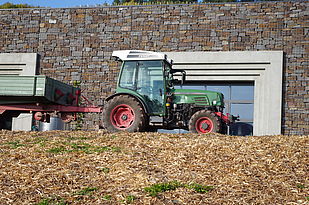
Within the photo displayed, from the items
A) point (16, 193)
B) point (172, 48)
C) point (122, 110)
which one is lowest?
point (16, 193)

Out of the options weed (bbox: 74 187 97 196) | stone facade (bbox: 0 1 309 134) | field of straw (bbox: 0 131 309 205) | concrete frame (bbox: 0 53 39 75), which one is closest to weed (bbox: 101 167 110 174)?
field of straw (bbox: 0 131 309 205)

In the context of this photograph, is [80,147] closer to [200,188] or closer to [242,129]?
[200,188]

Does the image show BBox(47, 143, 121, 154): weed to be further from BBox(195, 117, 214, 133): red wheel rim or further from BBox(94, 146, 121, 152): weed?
BBox(195, 117, 214, 133): red wheel rim

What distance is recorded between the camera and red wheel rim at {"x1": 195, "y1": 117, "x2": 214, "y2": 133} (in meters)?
9.68

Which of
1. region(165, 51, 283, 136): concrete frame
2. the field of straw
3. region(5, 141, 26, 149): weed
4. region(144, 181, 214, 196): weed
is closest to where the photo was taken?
the field of straw

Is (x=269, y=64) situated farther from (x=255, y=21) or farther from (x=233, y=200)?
(x=233, y=200)

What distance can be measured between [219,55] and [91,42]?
509 cm

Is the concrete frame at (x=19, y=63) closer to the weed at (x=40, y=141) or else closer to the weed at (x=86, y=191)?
the weed at (x=40, y=141)

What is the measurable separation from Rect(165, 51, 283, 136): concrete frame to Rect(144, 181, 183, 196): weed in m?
9.27

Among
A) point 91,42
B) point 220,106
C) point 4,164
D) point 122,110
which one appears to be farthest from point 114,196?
point 91,42

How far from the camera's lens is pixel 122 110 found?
988cm

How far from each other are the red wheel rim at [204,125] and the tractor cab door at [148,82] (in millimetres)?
995

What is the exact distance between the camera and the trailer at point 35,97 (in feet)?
33.7

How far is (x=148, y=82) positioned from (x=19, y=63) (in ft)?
25.9
